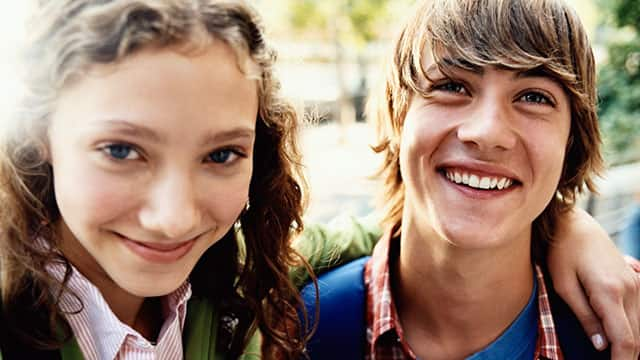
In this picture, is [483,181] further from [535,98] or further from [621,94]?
[621,94]

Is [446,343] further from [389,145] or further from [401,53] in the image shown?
[401,53]

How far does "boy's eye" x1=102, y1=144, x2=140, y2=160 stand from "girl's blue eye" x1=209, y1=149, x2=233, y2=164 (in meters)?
0.15

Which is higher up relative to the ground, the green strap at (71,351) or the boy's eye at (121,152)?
the boy's eye at (121,152)

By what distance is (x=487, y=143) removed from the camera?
1727 mm

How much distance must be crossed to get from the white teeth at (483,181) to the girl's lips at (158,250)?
0.80 meters

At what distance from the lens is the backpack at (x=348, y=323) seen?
6.13ft

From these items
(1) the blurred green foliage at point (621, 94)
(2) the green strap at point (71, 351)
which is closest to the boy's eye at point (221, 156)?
(2) the green strap at point (71, 351)

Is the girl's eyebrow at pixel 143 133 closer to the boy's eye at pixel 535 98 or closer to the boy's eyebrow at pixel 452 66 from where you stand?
the boy's eyebrow at pixel 452 66

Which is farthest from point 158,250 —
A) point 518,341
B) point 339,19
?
point 339,19

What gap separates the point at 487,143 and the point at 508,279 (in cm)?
47

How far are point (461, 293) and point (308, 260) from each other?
0.46 m

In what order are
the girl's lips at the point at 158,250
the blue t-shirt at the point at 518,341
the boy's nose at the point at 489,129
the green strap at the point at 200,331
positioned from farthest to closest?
the blue t-shirt at the point at 518,341
the boy's nose at the point at 489,129
the green strap at the point at 200,331
the girl's lips at the point at 158,250

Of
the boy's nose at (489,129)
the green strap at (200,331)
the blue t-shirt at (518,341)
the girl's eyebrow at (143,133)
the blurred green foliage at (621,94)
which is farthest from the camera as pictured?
the blurred green foliage at (621,94)

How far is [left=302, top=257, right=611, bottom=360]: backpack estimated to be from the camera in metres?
1.87
